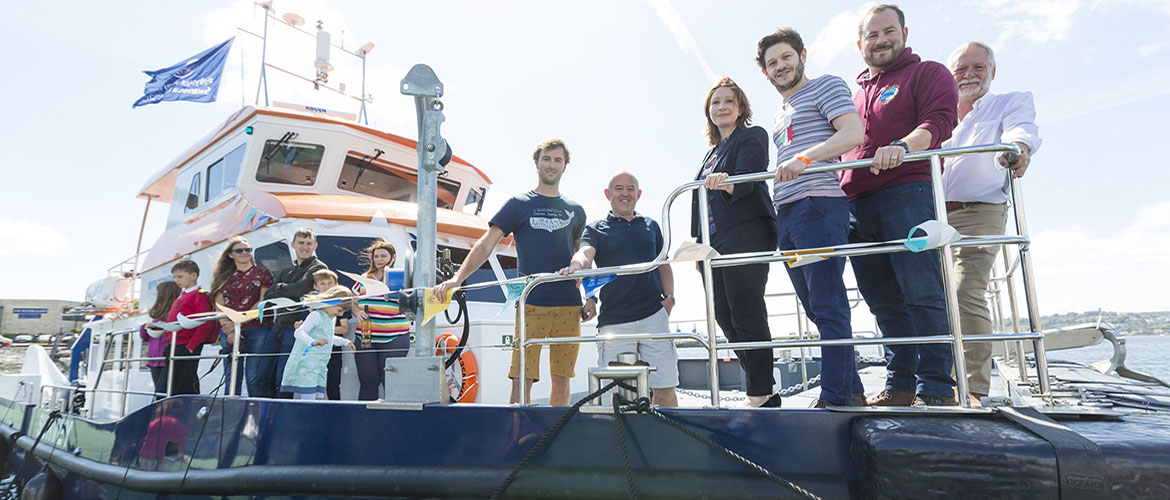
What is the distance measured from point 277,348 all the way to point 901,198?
389cm

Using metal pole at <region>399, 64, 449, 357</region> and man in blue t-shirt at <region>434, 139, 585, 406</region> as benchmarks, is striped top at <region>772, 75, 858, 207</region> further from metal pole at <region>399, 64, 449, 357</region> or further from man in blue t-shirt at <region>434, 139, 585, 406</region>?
metal pole at <region>399, 64, 449, 357</region>

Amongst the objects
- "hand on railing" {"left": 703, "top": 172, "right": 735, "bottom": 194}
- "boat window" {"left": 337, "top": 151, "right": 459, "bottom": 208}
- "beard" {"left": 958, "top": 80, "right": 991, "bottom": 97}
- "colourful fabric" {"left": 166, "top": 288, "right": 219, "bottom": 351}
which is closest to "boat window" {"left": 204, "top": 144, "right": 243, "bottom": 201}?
"boat window" {"left": 337, "top": 151, "right": 459, "bottom": 208}

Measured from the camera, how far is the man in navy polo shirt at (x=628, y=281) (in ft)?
10.3

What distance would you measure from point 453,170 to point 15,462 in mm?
5601

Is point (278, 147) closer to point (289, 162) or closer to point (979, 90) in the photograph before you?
point (289, 162)

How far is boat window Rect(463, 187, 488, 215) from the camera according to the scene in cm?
823

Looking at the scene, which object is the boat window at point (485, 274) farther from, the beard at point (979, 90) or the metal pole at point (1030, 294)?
the metal pole at point (1030, 294)

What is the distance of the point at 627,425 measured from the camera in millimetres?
2191

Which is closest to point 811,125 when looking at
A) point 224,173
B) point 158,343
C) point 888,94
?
point 888,94

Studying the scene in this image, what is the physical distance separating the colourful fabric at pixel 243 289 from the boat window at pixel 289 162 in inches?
101

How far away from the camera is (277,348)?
13.5 feet

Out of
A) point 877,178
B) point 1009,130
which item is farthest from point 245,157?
point 1009,130

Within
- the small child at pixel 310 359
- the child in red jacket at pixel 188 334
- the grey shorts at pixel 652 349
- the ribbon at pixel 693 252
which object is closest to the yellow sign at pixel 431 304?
the grey shorts at pixel 652 349

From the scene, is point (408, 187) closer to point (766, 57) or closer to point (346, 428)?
point (346, 428)
